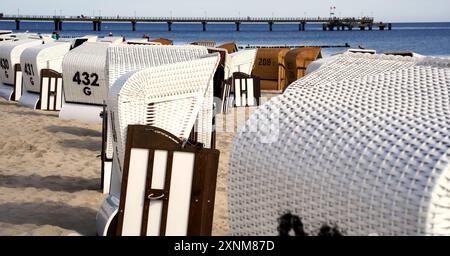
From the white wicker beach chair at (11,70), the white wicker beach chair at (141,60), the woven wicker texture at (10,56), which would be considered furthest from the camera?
the woven wicker texture at (10,56)

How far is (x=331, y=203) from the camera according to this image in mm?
2824

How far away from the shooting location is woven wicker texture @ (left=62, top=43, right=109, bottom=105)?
11.6m

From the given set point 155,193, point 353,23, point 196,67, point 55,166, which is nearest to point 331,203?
point 155,193

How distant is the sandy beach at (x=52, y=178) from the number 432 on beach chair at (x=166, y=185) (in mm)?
1140

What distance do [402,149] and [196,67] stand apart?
3249 mm

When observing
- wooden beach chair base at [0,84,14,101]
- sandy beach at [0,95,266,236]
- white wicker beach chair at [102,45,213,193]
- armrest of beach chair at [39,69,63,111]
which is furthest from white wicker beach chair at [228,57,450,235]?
wooden beach chair base at [0,84,14,101]

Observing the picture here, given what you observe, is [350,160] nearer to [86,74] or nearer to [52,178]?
[52,178]

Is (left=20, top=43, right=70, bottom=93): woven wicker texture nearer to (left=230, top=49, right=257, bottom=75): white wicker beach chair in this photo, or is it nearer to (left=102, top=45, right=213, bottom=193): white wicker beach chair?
(left=230, top=49, right=257, bottom=75): white wicker beach chair

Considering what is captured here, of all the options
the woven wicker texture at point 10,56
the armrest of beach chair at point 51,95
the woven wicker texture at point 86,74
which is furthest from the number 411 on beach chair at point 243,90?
the woven wicker texture at point 10,56

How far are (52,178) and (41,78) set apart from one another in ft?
20.7

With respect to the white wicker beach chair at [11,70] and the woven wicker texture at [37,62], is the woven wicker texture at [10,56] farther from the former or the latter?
the woven wicker texture at [37,62]

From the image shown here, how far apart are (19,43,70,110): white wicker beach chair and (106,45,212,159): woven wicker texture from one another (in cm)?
589

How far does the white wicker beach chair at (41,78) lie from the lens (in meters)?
13.8
